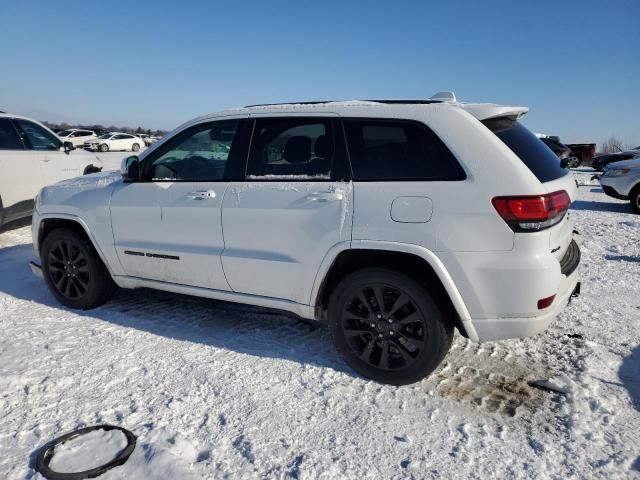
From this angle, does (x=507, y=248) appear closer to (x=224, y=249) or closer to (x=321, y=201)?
(x=321, y=201)

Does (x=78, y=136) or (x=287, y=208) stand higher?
(x=287, y=208)

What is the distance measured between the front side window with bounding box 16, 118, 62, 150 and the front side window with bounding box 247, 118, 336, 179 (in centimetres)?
566

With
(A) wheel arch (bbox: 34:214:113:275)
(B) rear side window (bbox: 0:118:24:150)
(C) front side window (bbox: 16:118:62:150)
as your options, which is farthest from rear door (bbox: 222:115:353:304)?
(C) front side window (bbox: 16:118:62:150)

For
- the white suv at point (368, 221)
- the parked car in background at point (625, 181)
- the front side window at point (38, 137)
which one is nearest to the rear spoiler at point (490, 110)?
the white suv at point (368, 221)

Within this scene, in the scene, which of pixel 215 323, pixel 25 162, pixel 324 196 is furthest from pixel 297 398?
pixel 25 162

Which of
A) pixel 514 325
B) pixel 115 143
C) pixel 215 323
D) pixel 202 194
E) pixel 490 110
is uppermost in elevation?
pixel 490 110

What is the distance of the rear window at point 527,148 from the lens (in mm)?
2893

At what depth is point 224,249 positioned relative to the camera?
11.6ft

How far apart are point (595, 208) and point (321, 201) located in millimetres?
9792

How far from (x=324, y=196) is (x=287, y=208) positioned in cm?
28

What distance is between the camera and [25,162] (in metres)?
7.10

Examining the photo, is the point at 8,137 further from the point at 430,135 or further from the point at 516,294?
the point at 516,294

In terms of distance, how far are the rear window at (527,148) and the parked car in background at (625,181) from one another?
837cm

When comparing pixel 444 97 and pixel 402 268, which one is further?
pixel 444 97
